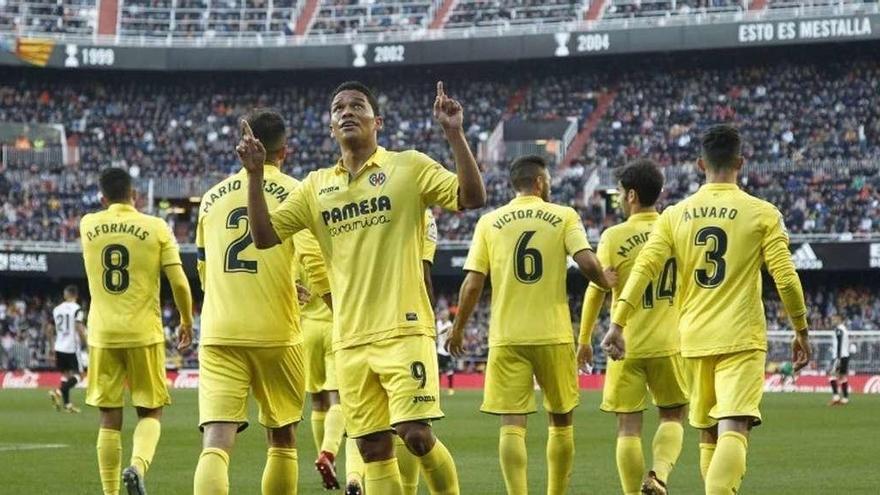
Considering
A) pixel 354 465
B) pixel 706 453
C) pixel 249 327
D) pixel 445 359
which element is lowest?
pixel 354 465

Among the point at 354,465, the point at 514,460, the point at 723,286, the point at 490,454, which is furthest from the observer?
the point at 490,454

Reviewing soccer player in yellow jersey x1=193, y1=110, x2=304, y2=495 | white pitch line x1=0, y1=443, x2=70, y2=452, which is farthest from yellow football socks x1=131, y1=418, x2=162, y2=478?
white pitch line x1=0, y1=443, x2=70, y2=452

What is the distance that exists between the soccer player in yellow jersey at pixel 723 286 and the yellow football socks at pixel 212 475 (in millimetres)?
2417

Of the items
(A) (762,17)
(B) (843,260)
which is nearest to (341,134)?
(B) (843,260)

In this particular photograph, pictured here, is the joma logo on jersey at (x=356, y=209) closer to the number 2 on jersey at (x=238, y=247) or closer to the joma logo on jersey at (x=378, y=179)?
the joma logo on jersey at (x=378, y=179)

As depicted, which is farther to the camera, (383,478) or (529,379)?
(529,379)

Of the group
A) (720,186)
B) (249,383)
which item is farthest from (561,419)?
(249,383)

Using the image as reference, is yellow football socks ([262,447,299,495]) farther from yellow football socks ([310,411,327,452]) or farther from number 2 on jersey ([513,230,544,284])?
yellow football socks ([310,411,327,452])

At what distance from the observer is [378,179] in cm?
838

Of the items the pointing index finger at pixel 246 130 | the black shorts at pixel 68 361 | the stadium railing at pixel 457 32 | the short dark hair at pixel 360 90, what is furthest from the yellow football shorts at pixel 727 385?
the stadium railing at pixel 457 32

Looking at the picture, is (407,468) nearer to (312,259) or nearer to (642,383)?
(312,259)

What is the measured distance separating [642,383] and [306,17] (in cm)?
4664

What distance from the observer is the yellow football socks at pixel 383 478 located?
819 centimetres

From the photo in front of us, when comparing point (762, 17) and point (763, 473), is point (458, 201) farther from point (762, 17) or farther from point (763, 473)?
point (762, 17)
